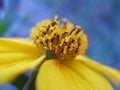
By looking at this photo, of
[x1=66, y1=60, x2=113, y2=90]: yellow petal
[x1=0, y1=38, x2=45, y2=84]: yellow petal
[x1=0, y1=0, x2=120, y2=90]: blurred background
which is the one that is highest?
[x1=0, y1=0, x2=120, y2=90]: blurred background

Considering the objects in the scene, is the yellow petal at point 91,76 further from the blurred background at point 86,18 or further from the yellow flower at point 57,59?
the blurred background at point 86,18

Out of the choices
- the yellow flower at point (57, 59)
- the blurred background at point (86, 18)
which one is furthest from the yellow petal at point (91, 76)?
the blurred background at point (86, 18)

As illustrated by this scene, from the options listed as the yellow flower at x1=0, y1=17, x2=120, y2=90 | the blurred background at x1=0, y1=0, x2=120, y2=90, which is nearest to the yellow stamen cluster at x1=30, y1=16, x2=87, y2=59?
the yellow flower at x1=0, y1=17, x2=120, y2=90

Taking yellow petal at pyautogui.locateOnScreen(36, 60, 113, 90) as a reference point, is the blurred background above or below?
above

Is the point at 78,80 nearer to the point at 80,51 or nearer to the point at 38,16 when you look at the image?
the point at 80,51

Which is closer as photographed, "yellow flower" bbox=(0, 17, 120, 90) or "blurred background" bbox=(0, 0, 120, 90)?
"yellow flower" bbox=(0, 17, 120, 90)

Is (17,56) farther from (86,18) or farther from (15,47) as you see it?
(86,18)

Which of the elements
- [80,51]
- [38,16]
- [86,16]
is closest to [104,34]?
[86,16]

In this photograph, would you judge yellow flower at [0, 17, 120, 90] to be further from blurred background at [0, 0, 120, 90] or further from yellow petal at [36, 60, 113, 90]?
blurred background at [0, 0, 120, 90]
